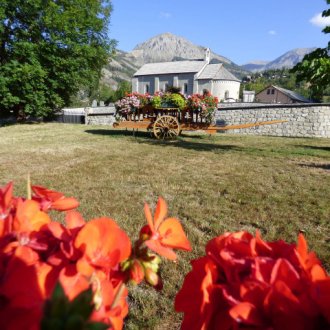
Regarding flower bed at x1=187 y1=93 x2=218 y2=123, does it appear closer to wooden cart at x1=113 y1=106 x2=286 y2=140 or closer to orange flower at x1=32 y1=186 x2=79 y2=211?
wooden cart at x1=113 y1=106 x2=286 y2=140

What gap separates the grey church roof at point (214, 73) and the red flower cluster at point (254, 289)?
2434 inches

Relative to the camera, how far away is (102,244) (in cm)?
55

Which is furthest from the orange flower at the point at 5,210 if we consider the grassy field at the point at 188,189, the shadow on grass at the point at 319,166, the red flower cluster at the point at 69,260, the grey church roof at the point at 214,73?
the grey church roof at the point at 214,73

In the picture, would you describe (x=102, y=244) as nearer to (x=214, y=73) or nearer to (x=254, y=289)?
(x=254, y=289)

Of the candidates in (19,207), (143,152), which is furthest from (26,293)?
(143,152)

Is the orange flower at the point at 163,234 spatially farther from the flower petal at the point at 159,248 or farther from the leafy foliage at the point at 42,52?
the leafy foliage at the point at 42,52

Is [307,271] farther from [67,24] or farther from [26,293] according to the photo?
[67,24]

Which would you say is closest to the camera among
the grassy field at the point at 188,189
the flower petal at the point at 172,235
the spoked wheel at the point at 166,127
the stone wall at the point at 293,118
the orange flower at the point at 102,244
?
the orange flower at the point at 102,244

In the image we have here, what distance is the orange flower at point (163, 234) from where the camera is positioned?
2.05 feet

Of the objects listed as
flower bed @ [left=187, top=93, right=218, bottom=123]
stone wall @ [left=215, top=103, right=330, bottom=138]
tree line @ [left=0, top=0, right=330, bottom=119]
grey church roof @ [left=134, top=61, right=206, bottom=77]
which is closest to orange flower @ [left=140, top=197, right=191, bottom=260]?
flower bed @ [left=187, top=93, right=218, bottom=123]

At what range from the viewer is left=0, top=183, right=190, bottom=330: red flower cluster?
Result: 0.43m

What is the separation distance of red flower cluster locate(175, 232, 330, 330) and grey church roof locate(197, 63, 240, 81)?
61.8 metres

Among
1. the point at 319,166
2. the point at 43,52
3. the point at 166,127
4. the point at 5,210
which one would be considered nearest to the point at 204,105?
the point at 166,127

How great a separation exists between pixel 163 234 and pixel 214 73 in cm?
6267
